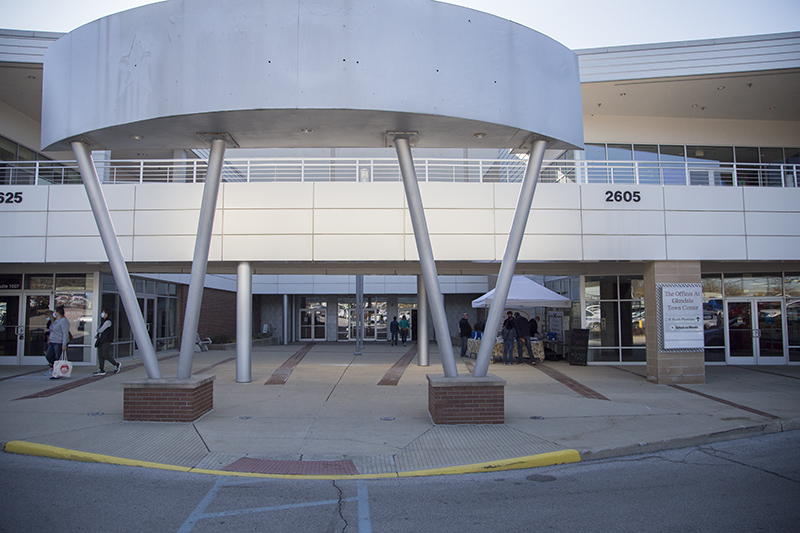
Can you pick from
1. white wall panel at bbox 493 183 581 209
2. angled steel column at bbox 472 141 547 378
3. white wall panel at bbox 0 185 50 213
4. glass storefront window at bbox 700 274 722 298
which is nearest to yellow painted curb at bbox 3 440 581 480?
→ angled steel column at bbox 472 141 547 378

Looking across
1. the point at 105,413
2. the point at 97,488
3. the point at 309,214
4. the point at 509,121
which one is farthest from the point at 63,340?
the point at 509,121

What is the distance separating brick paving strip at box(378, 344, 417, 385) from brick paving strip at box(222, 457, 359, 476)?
6.99 meters

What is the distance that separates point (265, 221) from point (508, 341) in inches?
364

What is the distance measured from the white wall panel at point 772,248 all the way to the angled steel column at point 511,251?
8168 millimetres

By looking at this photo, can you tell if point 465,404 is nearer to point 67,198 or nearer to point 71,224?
point 71,224

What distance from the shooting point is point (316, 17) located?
836cm

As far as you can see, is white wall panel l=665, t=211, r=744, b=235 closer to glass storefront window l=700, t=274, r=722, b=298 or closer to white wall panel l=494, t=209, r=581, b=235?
white wall panel l=494, t=209, r=581, b=235

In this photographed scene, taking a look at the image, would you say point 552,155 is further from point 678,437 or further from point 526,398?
point 678,437

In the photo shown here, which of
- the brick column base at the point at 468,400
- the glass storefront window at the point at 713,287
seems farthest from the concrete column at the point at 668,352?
the brick column base at the point at 468,400

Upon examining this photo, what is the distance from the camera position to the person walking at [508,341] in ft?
60.9

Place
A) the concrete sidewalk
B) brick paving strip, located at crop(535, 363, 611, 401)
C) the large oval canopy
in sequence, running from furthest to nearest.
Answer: brick paving strip, located at crop(535, 363, 611, 401)
the large oval canopy
the concrete sidewalk

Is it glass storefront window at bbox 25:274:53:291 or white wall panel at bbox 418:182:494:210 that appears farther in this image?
glass storefront window at bbox 25:274:53:291

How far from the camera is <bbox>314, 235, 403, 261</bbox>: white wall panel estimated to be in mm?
13984

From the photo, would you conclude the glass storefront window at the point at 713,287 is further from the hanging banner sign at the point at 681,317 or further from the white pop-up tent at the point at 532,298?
the hanging banner sign at the point at 681,317
